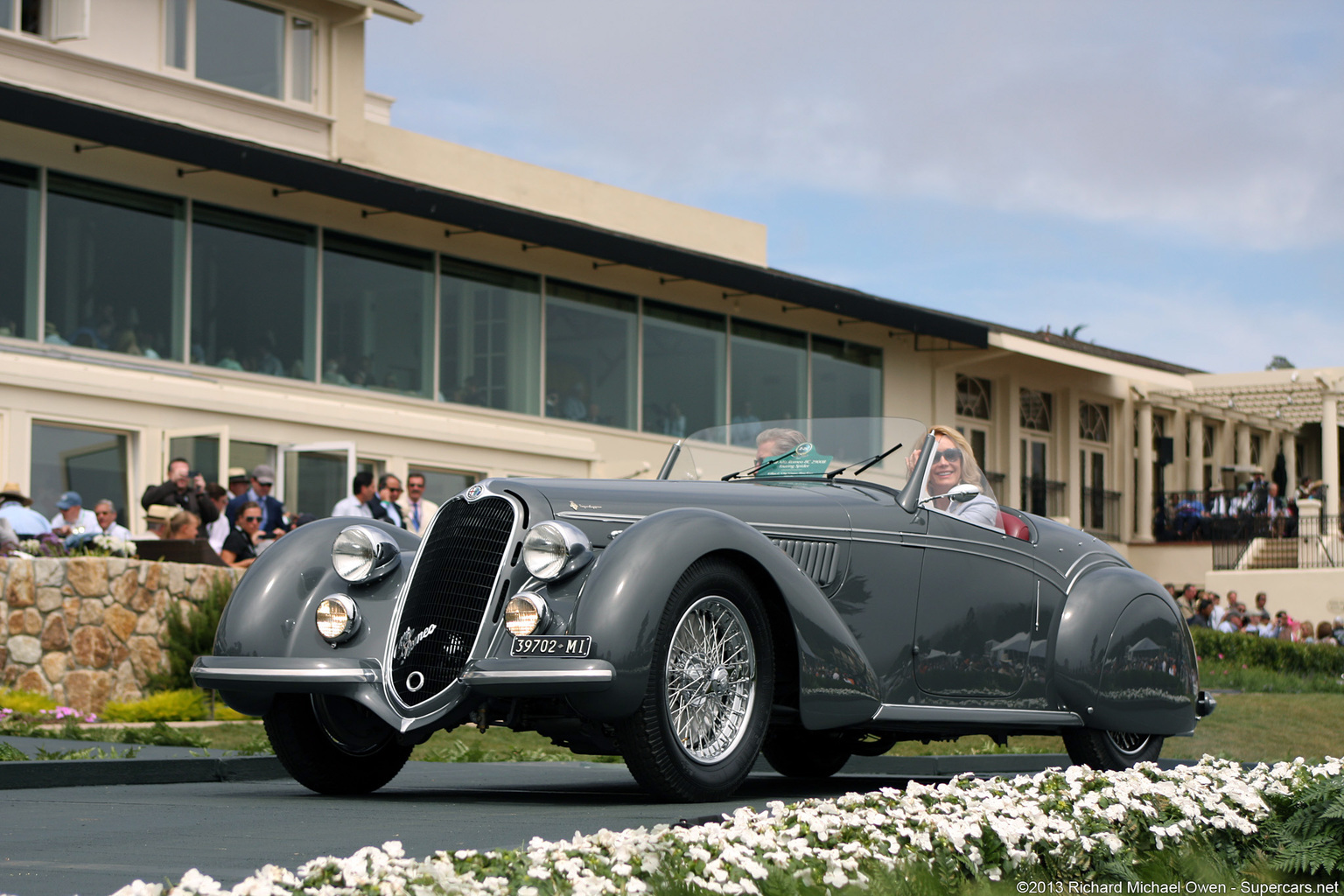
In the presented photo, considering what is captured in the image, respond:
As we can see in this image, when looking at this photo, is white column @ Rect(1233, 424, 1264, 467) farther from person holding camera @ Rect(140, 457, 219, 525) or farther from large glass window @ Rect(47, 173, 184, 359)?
person holding camera @ Rect(140, 457, 219, 525)

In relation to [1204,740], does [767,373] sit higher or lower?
higher

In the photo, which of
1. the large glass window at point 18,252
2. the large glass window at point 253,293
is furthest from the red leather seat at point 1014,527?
the large glass window at point 253,293

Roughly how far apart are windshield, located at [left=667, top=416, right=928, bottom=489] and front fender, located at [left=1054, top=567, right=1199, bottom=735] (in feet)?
3.68

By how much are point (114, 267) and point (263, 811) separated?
48.8 feet

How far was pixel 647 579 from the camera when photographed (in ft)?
20.0

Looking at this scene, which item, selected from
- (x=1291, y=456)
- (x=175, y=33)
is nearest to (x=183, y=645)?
(x=175, y=33)

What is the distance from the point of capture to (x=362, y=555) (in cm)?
700

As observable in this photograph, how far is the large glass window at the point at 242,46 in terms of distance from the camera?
2234 cm

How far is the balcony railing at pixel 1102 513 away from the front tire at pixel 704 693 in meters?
32.9

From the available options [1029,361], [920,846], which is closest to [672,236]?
[1029,361]

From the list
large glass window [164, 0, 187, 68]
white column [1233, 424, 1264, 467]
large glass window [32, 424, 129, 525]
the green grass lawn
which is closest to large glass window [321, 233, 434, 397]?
large glass window [164, 0, 187, 68]

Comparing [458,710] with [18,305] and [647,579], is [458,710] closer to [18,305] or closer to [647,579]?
[647,579]

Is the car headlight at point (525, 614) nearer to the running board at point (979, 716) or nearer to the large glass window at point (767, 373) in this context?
the running board at point (979, 716)

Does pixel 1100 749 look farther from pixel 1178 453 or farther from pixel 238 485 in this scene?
pixel 1178 453
